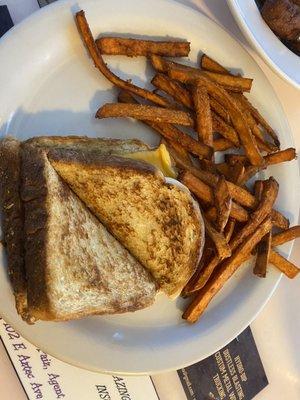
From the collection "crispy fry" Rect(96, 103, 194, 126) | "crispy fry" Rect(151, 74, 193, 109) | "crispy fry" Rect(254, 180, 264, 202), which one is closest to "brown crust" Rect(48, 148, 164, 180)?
"crispy fry" Rect(96, 103, 194, 126)

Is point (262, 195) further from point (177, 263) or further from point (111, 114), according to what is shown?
point (111, 114)

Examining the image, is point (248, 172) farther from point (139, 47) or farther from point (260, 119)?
point (139, 47)

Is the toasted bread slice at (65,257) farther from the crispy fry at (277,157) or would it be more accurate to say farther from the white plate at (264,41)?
the white plate at (264,41)

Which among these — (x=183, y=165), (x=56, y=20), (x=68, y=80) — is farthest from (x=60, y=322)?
(x=56, y=20)

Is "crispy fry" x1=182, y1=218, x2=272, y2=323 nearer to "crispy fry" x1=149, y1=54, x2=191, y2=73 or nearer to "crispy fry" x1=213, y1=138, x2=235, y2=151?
"crispy fry" x1=213, y1=138, x2=235, y2=151

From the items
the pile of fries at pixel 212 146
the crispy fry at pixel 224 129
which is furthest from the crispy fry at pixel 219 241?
the crispy fry at pixel 224 129
